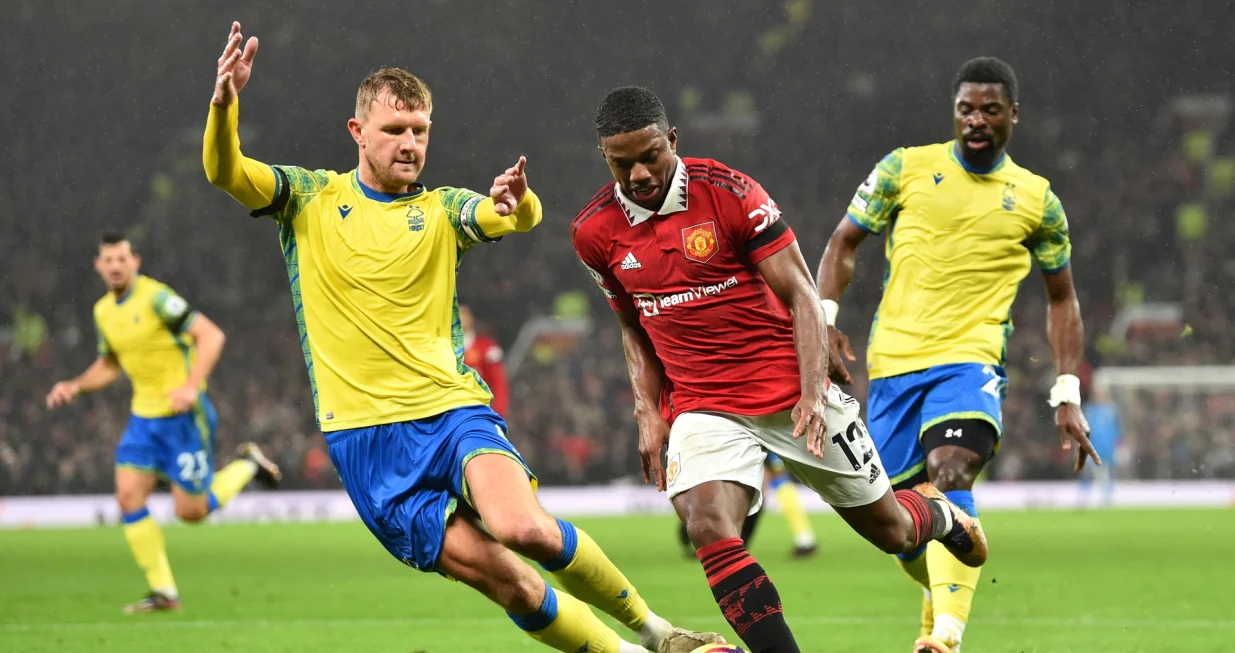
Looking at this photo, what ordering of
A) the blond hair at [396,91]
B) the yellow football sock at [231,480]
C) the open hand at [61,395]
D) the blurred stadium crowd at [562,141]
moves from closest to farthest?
1. the blond hair at [396,91]
2. the open hand at [61,395]
3. the yellow football sock at [231,480]
4. the blurred stadium crowd at [562,141]

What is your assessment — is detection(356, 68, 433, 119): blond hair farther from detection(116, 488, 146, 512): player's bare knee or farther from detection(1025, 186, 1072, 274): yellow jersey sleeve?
detection(116, 488, 146, 512): player's bare knee

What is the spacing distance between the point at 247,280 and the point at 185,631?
73.3 feet

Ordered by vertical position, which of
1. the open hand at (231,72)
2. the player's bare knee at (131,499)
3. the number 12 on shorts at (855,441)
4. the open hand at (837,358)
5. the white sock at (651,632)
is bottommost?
the player's bare knee at (131,499)

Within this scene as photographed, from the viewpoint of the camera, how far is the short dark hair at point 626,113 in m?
4.44

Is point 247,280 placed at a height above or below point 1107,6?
below

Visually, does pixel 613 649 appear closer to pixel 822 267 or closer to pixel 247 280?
pixel 822 267

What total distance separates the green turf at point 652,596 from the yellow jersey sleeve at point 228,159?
2871mm

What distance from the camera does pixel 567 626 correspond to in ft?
15.6

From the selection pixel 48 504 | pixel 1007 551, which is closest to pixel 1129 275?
pixel 1007 551

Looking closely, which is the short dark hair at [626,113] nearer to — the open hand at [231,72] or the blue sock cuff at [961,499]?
the open hand at [231,72]

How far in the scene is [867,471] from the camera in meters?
4.83

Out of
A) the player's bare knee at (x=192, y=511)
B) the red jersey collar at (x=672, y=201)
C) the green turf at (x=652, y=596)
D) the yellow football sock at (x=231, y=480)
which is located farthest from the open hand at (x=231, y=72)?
the yellow football sock at (x=231, y=480)

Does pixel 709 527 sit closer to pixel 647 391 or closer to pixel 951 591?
pixel 647 391

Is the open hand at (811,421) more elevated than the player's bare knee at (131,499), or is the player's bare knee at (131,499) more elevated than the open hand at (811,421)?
the open hand at (811,421)
